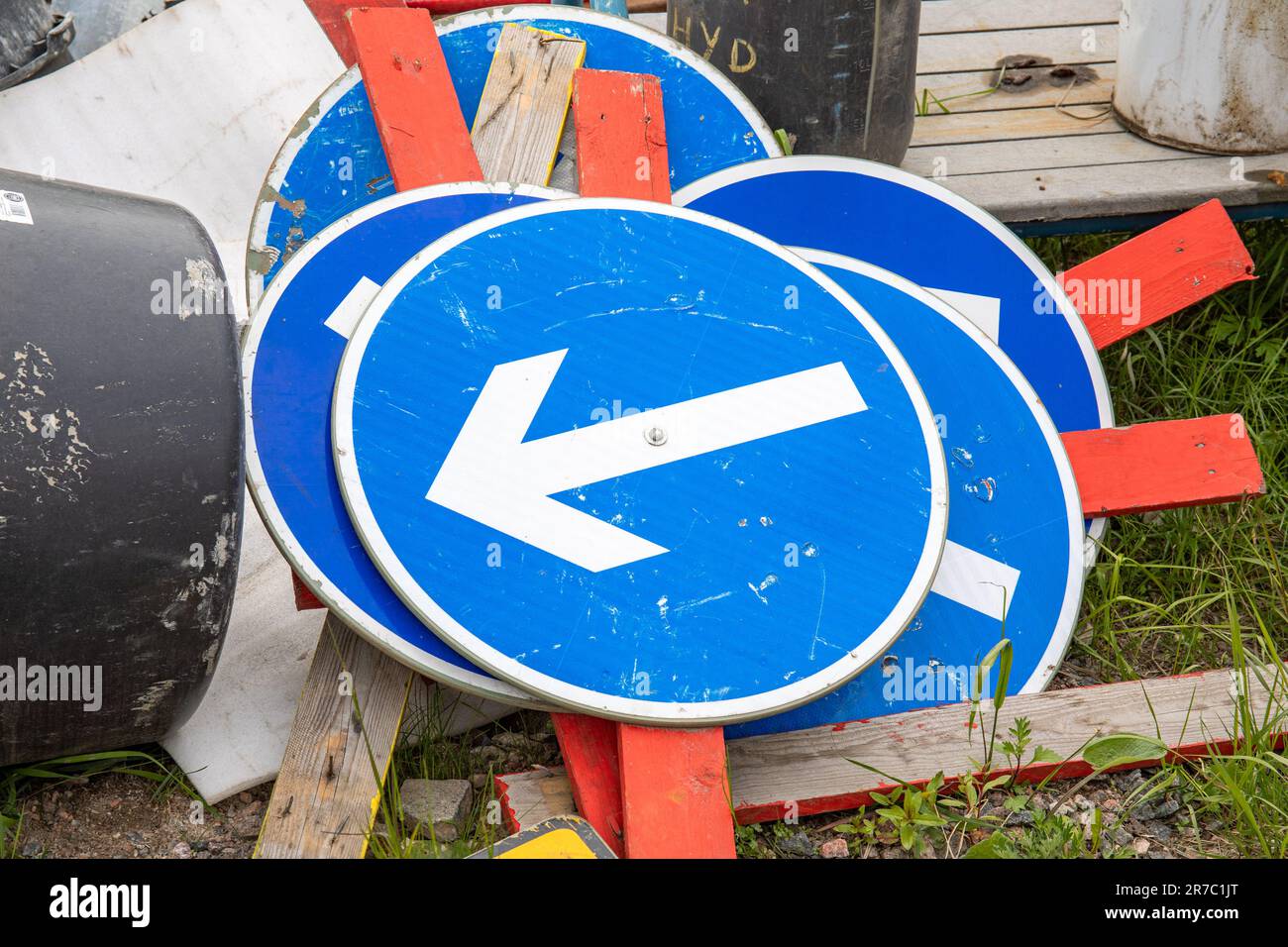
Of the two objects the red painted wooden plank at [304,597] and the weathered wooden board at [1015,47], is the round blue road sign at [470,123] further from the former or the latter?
the weathered wooden board at [1015,47]

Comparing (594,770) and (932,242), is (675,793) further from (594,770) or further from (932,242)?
(932,242)

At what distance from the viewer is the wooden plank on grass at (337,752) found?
73.2 inches

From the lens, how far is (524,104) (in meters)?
2.37

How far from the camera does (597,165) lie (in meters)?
2.28

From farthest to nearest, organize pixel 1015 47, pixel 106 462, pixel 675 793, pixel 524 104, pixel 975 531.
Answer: pixel 1015 47, pixel 524 104, pixel 975 531, pixel 675 793, pixel 106 462

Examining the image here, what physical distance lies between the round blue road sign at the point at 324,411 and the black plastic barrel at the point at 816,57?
32.4 inches

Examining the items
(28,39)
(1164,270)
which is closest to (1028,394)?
(1164,270)

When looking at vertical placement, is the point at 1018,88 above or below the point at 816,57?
below

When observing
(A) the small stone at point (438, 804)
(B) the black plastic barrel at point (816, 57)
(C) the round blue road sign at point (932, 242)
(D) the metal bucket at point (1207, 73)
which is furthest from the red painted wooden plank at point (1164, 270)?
(A) the small stone at point (438, 804)

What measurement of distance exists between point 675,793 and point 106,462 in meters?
0.92

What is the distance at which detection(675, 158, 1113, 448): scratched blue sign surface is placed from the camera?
2408mm

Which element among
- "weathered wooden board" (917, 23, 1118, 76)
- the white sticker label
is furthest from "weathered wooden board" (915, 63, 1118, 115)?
the white sticker label

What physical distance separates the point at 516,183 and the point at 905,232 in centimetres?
77

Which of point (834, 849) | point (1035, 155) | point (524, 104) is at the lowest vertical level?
point (834, 849)
